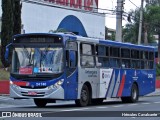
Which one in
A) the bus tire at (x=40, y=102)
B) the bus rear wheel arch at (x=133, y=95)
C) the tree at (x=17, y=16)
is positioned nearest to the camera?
the bus tire at (x=40, y=102)

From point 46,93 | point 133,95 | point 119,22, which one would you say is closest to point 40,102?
point 46,93

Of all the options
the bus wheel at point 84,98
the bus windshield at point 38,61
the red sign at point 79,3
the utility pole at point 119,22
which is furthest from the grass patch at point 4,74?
the red sign at point 79,3

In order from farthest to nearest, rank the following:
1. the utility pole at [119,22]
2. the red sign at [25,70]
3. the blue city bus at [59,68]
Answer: the utility pole at [119,22], the red sign at [25,70], the blue city bus at [59,68]

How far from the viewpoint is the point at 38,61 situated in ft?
69.8

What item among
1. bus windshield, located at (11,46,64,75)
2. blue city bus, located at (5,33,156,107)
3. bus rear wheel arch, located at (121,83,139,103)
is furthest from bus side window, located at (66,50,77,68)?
bus rear wheel arch, located at (121,83,139,103)

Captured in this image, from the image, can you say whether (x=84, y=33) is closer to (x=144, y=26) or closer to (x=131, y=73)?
(x=144, y=26)

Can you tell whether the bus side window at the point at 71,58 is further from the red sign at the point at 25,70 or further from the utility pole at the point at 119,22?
the utility pole at the point at 119,22

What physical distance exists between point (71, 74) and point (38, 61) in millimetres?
1499

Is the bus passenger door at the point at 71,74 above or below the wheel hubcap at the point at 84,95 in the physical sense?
above

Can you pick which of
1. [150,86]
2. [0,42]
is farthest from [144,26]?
[150,86]

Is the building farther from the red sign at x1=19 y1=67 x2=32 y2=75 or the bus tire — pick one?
the red sign at x1=19 y1=67 x2=32 y2=75

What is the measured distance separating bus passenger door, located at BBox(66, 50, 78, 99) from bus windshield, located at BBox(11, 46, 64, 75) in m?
0.35

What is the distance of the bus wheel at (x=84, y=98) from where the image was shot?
22.5 metres

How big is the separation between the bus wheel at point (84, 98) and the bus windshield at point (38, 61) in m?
1.99
